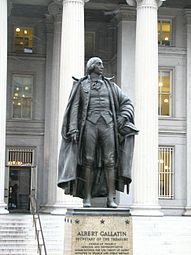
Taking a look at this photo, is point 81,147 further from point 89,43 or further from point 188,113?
point 89,43

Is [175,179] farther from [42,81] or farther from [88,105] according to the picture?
[88,105]

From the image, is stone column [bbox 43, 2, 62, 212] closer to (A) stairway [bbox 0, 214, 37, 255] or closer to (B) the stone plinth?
(A) stairway [bbox 0, 214, 37, 255]

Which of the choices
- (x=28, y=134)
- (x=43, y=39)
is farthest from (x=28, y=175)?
(x=43, y=39)

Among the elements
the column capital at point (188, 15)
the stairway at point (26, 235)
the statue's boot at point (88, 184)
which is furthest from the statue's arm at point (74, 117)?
the column capital at point (188, 15)

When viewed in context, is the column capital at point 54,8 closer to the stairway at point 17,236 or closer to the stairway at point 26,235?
the stairway at point 26,235

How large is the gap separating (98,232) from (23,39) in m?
27.5

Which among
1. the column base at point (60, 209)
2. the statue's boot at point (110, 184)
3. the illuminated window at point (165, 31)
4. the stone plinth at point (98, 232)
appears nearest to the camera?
the stone plinth at point (98, 232)

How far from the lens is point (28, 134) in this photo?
34.8 meters

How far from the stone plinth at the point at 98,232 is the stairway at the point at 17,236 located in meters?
11.2

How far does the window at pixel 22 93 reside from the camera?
35.3 metres

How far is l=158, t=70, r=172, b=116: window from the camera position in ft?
112

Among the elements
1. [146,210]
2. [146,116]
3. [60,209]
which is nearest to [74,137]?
[60,209]

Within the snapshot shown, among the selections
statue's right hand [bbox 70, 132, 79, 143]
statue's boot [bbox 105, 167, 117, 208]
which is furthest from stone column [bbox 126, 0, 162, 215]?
statue's right hand [bbox 70, 132, 79, 143]

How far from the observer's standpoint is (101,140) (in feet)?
33.7
